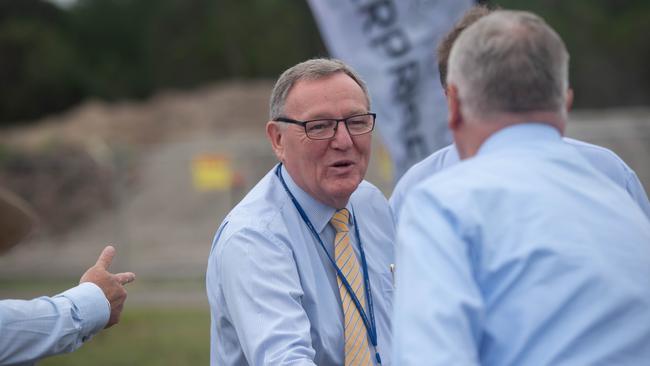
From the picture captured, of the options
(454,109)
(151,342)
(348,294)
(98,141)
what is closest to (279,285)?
(348,294)

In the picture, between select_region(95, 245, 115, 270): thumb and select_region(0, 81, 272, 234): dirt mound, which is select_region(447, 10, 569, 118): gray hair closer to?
select_region(95, 245, 115, 270): thumb

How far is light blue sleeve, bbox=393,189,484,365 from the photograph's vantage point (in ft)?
6.69

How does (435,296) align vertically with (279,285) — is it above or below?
above

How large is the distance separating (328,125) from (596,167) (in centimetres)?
101

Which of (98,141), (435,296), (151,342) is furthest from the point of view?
(98,141)

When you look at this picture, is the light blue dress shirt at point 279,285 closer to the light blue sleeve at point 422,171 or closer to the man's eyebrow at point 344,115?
the man's eyebrow at point 344,115

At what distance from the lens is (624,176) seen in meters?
3.67

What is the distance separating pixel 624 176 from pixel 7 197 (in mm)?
2168

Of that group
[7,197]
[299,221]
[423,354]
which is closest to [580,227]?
[423,354]

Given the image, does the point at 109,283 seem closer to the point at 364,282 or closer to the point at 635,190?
the point at 364,282

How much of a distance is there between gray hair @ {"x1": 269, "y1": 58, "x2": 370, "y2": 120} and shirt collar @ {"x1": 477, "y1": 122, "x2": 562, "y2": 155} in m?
1.32

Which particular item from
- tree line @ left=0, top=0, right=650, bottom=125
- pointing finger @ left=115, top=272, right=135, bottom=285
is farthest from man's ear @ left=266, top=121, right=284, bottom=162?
tree line @ left=0, top=0, right=650, bottom=125

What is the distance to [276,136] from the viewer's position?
142 inches

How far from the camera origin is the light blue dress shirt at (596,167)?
11.9 ft
